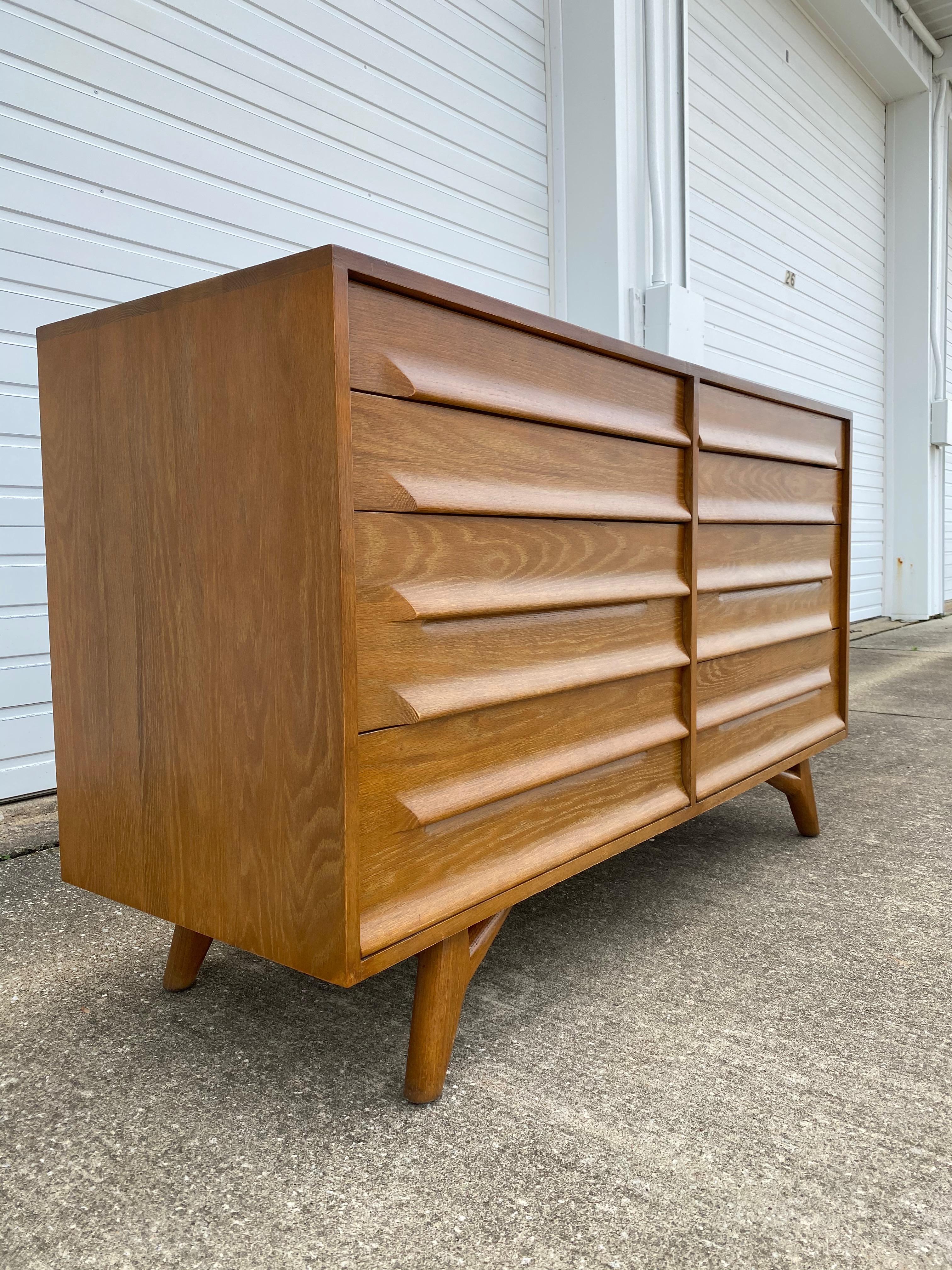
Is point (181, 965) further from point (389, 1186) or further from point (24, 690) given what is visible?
point (24, 690)

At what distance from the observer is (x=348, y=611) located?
3.22ft

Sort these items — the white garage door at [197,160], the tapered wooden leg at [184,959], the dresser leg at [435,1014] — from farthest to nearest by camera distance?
the white garage door at [197,160] < the tapered wooden leg at [184,959] < the dresser leg at [435,1014]

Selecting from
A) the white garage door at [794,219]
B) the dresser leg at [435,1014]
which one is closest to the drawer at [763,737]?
the dresser leg at [435,1014]

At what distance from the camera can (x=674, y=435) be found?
159cm

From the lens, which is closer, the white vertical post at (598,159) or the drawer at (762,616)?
the drawer at (762,616)

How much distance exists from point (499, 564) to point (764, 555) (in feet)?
3.00

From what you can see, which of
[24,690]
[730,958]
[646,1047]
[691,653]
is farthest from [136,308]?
[24,690]

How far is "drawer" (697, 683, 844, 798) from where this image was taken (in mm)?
1739

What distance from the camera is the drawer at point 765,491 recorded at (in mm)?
1719

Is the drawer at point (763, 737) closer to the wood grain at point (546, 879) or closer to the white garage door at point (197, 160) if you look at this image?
the wood grain at point (546, 879)

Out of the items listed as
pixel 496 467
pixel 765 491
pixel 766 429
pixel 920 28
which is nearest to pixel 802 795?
pixel 765 491

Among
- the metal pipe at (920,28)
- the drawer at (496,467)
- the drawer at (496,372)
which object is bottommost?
the drawer at (496,467)

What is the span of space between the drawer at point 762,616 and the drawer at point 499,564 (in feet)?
0.52

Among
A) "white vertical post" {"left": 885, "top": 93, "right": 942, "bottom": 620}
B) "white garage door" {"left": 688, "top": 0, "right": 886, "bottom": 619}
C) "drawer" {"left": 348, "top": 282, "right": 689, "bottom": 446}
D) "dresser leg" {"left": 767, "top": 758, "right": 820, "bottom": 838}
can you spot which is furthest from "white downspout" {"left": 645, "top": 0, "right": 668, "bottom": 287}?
"white vertical post" {"left": 885, "top": 93, "right": 942, "bottom": 620}
